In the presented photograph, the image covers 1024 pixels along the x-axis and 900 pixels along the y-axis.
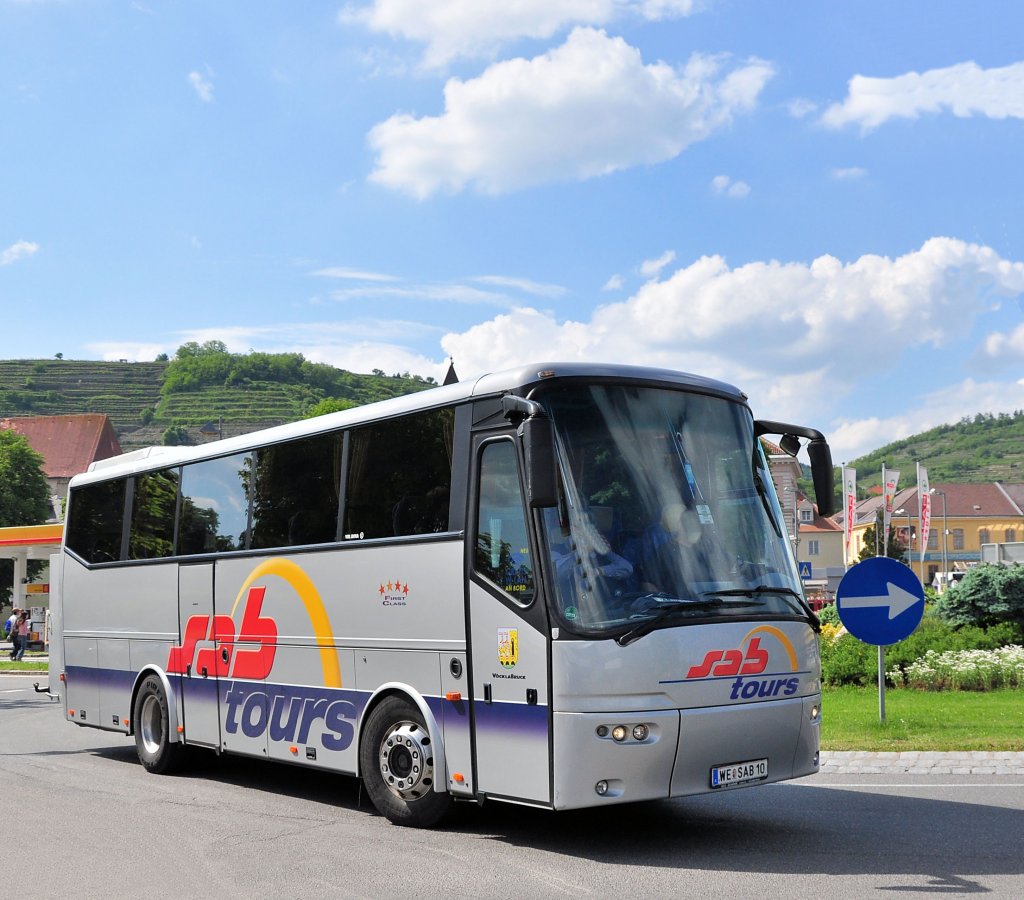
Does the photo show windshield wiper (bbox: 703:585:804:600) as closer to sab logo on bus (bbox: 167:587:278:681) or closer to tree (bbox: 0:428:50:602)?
sab logo on bus (bbox: 167:587:278:681)

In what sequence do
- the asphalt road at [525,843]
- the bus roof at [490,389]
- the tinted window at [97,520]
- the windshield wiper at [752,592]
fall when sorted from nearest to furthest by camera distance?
the asphalt road at [525,843]
the windshield wiper at [752,592]
the bus roof at [490,389]
the tinted window at [97,520]

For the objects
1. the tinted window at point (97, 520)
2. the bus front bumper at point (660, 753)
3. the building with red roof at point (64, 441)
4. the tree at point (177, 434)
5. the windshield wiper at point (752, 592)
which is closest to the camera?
the bus front bumper at point (660, 753)

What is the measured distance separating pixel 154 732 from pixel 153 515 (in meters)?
2.30

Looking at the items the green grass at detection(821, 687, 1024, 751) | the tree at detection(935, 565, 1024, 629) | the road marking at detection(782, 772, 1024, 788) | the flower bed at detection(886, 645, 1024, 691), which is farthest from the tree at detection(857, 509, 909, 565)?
the road marking at detection(782, 772, 1024, 788)

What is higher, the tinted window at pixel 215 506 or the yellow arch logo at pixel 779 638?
the tinted window at pixel 215 506

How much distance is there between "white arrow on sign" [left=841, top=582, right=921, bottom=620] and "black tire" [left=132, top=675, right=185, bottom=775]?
7.12 metres

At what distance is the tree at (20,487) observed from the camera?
75.4m

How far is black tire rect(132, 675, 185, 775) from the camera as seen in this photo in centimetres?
1317

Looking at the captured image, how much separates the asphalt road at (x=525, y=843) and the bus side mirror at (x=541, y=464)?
7.42 ft

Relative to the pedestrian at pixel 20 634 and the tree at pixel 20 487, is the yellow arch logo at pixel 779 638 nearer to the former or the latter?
the pedestrian at pixel 20 634

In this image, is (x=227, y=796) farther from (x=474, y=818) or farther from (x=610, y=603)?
(x=610, y=603)

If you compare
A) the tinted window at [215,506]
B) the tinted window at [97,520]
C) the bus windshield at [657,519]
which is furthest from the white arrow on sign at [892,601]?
the tinted window at [97,520]

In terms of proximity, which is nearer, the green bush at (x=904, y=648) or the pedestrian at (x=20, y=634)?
the green bush at (x=904, y=648)

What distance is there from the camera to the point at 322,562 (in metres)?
10.6
